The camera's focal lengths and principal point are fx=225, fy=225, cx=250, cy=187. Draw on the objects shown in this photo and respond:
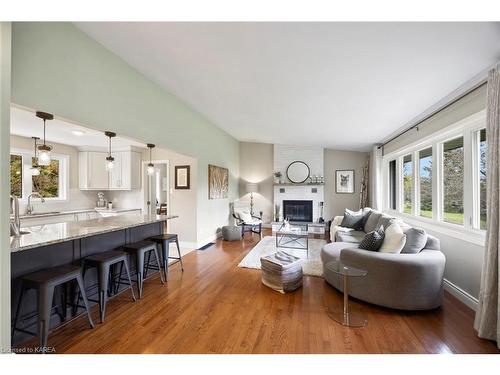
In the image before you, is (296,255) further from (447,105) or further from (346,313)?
(447,105)

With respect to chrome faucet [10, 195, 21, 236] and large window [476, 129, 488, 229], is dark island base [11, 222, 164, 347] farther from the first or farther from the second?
large window [476, 129, 488, 229]

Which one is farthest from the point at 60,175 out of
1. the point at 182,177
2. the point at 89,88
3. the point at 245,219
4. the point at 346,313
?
the point at 346,313

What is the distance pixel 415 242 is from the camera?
2561 millimetres

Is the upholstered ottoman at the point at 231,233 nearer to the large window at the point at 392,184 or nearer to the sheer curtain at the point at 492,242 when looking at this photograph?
the large window at the point at 392,184

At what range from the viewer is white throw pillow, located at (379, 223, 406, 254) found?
8.11 ft

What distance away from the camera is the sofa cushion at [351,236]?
12.7ft

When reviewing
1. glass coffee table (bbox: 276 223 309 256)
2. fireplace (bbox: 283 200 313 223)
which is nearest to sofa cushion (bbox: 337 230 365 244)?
glass coffee table (bbox: 276 223 309 256)

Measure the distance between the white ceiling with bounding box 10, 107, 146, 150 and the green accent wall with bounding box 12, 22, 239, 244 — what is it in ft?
1.19

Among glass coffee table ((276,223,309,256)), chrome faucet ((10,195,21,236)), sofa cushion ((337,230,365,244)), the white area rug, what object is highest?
chrome faucet ((10,195,21,236))

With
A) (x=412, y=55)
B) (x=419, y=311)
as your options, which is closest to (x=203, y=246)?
(x=419, y=311)

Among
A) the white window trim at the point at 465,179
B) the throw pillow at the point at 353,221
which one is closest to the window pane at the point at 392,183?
the white window trim at the point at 465,179

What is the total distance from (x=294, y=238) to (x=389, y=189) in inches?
105
